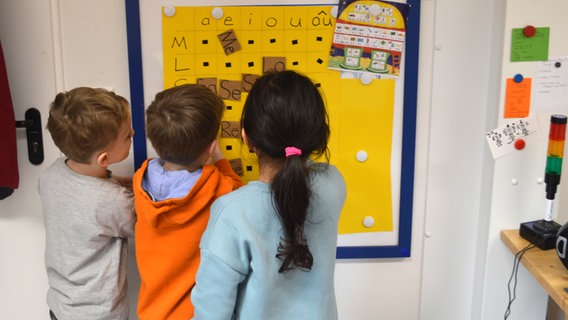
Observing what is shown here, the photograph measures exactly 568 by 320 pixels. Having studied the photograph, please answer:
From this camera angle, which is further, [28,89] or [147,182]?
[28,89]

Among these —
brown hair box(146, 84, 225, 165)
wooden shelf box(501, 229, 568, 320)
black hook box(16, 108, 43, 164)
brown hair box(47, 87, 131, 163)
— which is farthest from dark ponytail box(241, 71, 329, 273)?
black hook box(16, 108, 43, 164)

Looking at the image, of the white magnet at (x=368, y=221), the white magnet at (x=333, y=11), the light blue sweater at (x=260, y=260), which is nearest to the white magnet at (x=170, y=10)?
the white magnet at (x=333, y=11)

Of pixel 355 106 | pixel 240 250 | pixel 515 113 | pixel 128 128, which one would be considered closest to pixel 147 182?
pixel 128 128

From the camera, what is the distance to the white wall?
1.45 meters

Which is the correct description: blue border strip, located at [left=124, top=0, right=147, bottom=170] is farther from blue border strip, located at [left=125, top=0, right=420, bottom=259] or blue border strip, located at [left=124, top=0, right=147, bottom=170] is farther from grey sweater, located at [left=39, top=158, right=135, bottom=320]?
grey sweater, located at [left=39, top=158, right=135, bottom=320]

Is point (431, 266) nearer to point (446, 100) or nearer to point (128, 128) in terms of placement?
point (446, 100)

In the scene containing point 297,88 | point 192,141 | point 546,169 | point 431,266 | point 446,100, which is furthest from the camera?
point 431,266

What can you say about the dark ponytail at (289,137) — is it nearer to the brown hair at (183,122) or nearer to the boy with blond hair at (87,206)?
the brown hair at (183,122)

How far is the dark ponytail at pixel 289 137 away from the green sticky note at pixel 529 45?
74 cm

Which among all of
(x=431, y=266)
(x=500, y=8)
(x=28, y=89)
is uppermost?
(x=500, y=8)

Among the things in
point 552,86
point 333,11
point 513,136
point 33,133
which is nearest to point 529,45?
point 552,86

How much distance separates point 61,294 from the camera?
131cm

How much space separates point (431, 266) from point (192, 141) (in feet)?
3.09

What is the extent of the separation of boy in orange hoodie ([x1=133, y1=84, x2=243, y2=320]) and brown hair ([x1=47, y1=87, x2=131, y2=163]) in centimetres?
11
